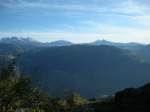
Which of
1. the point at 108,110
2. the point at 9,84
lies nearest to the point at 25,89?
the point at 9,84

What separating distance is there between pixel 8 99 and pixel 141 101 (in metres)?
32.7

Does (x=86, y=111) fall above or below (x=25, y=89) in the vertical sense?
below

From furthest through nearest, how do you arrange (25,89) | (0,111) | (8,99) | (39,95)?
1. (39,95)
2. (25,89)
3. (8,99)
4. (0,111)

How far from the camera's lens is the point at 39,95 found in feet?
336

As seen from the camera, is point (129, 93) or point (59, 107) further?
point (59, 107)

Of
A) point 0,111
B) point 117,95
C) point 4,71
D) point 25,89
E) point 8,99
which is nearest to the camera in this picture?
point 117,95

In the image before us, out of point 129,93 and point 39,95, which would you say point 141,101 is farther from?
point 39,95

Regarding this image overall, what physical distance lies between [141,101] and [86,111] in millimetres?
18207

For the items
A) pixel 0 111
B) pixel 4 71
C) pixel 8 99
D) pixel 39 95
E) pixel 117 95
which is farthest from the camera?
pixel 39 95

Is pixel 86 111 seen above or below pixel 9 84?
below

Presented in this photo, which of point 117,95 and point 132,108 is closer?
point 132,108

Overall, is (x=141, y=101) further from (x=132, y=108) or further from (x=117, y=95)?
(x=117, y=95)

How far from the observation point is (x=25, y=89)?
8794cm

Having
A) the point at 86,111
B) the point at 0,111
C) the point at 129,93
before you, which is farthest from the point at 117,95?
the point at 0,111
